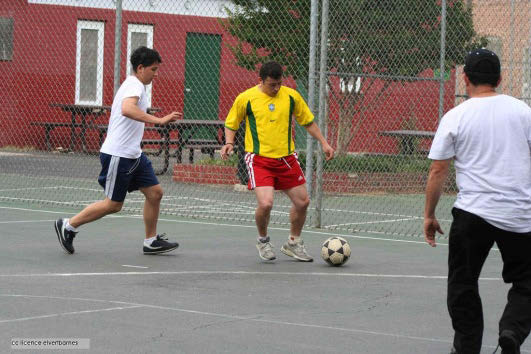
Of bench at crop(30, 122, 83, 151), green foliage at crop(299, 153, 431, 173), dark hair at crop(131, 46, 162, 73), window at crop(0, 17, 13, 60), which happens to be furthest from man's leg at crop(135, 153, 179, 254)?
window at crop(0, 17, 13, 60)

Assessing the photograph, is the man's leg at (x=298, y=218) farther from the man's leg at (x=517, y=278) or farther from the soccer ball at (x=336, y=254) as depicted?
the man's leg at (x=517, y=278)

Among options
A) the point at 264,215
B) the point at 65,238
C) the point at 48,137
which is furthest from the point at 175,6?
the point at 264,215

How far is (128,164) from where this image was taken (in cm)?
1032

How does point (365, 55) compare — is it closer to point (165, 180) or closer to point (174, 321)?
point (165, 180)

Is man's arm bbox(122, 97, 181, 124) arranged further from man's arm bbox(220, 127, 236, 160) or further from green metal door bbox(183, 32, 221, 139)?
green metal door bbox(183, 32, 221, 139)

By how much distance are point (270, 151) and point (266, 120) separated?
290 millimetres

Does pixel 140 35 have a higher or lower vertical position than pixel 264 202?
higher

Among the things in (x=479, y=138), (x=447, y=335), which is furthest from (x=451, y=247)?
(x=447, y=335)

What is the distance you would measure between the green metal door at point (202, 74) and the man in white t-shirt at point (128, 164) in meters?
17.1

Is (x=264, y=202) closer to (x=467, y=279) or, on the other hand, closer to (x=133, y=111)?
(x=133, y=111)

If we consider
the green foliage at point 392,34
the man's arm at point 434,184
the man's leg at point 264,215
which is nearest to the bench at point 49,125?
the green foliage at point 392,34

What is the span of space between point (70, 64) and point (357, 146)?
315 inches

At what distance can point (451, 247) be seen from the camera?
6047 mm

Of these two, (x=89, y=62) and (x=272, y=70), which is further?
(x=89, y=62)
